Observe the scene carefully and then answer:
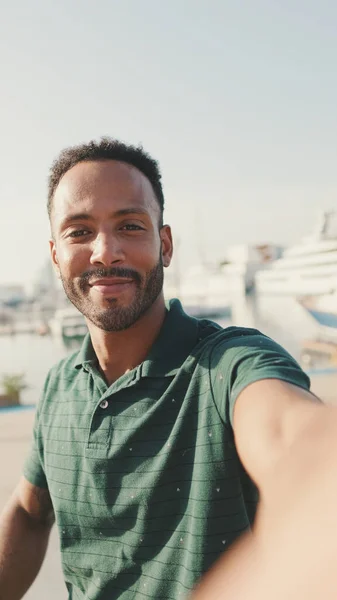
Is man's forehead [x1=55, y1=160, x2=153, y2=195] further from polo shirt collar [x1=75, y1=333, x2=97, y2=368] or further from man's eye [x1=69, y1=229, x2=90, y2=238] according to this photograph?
polo shirt collar [x1=75, y1=333, x2=97, y2=368]

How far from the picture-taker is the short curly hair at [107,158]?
106 cm

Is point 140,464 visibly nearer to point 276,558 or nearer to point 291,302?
point 276,558

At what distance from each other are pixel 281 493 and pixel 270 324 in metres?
26.6

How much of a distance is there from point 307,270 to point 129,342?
1002 inches

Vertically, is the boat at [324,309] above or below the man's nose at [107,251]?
below

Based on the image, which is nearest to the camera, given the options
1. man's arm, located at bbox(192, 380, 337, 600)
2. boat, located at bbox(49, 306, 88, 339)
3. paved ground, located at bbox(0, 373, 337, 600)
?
man's arm, located at bbox(192, 380, 337, 600)

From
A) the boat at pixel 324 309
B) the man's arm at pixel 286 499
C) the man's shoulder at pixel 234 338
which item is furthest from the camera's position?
the boat at pixel 324 309

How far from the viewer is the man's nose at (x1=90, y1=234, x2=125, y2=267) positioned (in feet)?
3.25

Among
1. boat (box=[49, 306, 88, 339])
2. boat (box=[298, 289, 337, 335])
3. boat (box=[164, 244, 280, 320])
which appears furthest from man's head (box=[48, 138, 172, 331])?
boat (box=[164, 244, 280, 320])

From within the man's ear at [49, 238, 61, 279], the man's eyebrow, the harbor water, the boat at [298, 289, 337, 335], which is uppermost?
the man's eyebrow

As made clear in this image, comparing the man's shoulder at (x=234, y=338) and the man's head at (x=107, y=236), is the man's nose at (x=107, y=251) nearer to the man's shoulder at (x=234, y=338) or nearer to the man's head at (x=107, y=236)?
the man's head at (x=107, y=236)

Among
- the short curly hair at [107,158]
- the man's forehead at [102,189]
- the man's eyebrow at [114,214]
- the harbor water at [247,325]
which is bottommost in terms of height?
the harbor water at [247,325]

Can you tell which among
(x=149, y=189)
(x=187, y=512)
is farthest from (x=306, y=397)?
(x=149, y=189)

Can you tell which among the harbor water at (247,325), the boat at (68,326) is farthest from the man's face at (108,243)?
the boat at (68,326)
